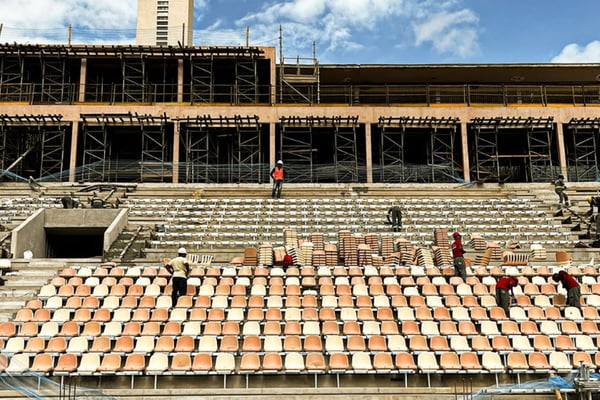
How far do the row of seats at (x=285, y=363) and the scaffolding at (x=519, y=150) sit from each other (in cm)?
1795

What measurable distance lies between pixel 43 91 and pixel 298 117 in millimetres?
13954

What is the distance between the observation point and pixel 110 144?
29016 mm

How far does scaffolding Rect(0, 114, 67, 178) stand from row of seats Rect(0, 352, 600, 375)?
20.1 metres

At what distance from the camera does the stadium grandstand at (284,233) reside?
32.9ft

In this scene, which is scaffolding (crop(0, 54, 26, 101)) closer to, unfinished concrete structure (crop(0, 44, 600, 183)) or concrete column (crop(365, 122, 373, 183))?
unfinished concrete structure (crop(0, 44, 600, 183))

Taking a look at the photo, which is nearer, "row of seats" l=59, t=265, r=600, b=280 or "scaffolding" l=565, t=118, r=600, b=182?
"row of seats" l=59, t=265, r=600, b=280

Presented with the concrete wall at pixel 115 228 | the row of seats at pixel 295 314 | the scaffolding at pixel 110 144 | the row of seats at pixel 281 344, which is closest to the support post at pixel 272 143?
the scaffolding at pixel 110 144

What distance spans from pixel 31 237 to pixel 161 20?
2805cm

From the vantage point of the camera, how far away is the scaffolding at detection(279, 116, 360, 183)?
2711 centimetres

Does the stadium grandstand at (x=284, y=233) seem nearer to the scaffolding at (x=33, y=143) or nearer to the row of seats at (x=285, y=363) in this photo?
the row of seats at (x=285, y=363)

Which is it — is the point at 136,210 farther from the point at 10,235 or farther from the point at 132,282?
the point at 132,282

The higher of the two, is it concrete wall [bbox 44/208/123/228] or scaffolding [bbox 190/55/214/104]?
scaffolding [bbox 190/55/214/104]

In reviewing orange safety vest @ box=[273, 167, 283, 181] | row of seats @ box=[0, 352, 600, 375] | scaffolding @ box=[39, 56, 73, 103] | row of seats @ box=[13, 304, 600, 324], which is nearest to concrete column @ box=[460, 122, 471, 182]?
orange safety vest @ box=[273, 167, 283, 181]

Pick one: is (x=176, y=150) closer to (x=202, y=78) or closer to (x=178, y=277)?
(x=202, y=78)
